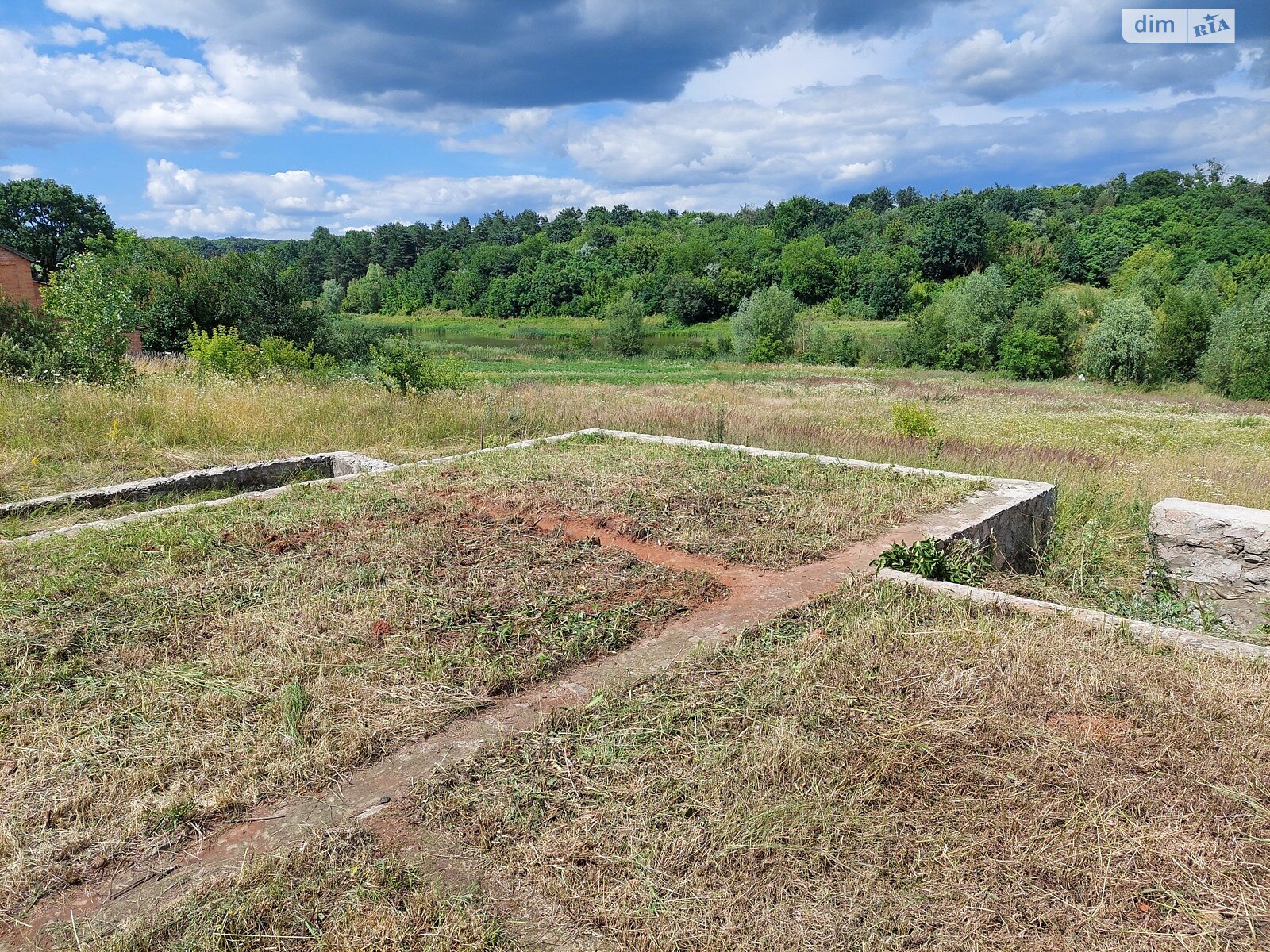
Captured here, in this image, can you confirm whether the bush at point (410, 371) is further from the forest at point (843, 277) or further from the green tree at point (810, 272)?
the green tree at point (810, 272)

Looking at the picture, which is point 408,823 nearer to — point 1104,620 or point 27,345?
point 1104,620

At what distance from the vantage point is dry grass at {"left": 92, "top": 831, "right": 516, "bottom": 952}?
217 centimetres

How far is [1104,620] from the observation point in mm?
4375

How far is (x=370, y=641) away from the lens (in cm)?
401

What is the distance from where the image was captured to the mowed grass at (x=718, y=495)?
5738mm

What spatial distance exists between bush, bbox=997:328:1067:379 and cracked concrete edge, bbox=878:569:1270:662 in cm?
4545

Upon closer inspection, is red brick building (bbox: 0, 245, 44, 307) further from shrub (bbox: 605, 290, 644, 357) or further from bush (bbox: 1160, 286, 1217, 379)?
bush (bbox: 1160, 286, 1217, 379)

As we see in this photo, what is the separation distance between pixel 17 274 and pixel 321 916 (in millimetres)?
36669

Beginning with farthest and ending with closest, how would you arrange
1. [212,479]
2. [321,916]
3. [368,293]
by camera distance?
[368,293] < [212,479] < [321,916]

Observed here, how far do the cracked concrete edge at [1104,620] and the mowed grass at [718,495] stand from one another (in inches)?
34.9

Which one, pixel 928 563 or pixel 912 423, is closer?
pixel 928 563

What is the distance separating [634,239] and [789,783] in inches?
4268

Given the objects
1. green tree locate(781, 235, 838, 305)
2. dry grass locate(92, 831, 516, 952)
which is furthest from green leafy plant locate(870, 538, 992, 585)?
Result: green tree locate(781, 235, 838, 305)

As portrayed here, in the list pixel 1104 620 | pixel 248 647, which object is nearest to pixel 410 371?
pixel 248 647
